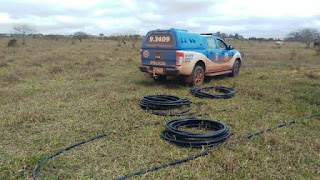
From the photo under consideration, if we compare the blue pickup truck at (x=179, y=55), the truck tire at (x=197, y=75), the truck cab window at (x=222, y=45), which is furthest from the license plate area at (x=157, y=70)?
the truck cab window at (x=222, y=45)

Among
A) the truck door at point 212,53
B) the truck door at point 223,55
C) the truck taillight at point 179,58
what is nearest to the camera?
the truck taillight at point 179,58

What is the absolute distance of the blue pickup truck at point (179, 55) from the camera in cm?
822

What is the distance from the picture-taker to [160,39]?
8438 mm

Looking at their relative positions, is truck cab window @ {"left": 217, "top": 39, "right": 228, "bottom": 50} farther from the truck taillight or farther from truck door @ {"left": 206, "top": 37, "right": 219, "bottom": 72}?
the truck taillight

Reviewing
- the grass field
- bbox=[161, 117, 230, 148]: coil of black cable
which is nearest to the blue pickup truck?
the grass field

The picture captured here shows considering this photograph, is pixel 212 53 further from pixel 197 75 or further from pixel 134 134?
pixel 134 134

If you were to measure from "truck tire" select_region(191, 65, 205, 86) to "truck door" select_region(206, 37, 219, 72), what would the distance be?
47 centimetres

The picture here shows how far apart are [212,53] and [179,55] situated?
1921 mm

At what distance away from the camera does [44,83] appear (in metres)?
9.59

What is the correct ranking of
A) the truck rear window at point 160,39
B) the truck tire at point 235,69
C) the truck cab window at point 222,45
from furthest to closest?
the truck tire at point 235,69, the truck cab window at point 222,45, the truck rear window at point 160,39

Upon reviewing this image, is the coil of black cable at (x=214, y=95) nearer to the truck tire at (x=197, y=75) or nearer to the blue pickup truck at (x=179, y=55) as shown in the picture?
the truck tire at (x=197, y=75)

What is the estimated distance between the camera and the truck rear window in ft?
27.1

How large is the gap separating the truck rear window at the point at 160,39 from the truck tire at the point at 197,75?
51.0 inches

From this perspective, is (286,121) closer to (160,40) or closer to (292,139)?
(292,139)
